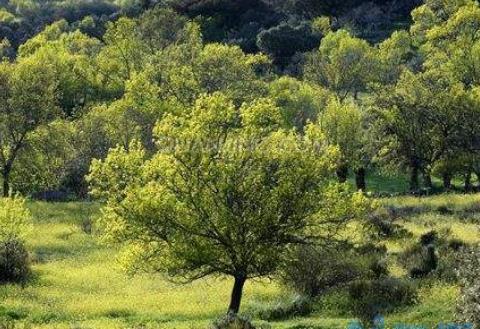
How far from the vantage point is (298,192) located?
2233cm

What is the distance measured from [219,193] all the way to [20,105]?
36783mm

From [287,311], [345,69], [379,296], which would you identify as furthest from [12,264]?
[345,69]

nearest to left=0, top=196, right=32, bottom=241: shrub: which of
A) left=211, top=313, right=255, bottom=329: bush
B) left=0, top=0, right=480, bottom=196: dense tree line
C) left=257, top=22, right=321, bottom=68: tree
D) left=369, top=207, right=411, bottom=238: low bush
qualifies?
left=0, top=0, right=480, bottom=196: dense tree line

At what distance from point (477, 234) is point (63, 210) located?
3019 centimetres

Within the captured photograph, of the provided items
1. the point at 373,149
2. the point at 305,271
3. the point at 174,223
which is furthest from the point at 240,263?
the point at 373,149

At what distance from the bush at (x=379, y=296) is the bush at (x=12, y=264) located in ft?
55.6

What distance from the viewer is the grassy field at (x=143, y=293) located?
24062 mm

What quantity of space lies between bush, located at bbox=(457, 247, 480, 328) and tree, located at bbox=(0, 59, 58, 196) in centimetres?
4177

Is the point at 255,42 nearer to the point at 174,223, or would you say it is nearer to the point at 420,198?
the point at 420,198

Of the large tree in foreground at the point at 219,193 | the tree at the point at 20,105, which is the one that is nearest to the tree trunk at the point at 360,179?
the tree at the point at 20,105

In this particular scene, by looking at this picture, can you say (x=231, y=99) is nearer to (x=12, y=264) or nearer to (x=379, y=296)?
(x=12, y=264)

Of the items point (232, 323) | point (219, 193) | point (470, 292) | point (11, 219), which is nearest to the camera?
point (470, 292)

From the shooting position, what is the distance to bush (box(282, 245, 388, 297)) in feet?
89.6

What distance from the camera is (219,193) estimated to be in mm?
22359
